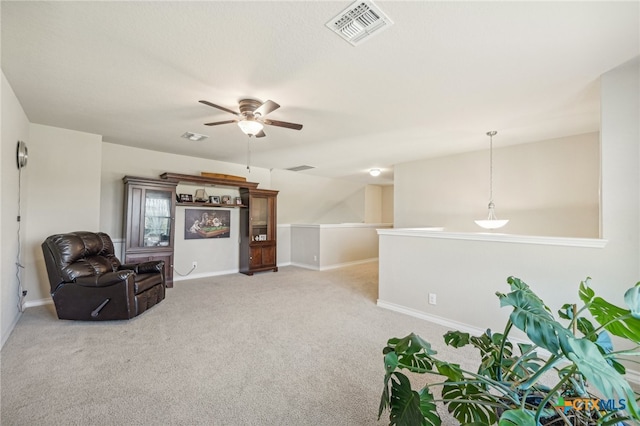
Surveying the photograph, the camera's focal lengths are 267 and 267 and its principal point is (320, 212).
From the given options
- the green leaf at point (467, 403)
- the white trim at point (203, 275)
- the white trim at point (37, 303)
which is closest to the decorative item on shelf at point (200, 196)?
the white trim at point (203, 275)

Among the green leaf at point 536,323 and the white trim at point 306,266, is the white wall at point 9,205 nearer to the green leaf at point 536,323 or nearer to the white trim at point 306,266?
the green leaf at point 536,323

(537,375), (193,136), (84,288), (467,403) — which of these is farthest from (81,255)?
(537,375)

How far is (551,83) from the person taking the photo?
8.07ft

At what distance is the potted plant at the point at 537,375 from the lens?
0.77 m

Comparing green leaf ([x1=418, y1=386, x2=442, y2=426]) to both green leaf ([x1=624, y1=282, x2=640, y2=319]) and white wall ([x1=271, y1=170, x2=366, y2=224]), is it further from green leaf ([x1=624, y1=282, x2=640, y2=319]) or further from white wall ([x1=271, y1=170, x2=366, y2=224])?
white wall ([x1=271, y1=170, x2=366, y2=224])

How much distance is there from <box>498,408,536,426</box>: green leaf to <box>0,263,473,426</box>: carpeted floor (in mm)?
1140

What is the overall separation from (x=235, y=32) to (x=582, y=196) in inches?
192

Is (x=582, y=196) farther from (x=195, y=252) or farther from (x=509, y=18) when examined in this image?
(x=195, y=252)

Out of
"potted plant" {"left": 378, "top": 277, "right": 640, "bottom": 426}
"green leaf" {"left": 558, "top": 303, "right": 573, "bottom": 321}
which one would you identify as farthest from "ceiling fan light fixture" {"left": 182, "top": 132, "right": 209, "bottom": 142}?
"green leaf" {"left": 558, "top": 303, "right": 573, "bottom": 321}

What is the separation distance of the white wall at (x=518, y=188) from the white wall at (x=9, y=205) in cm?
567

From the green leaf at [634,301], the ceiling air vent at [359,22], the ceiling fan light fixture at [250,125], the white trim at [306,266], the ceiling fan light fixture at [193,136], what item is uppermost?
the ceiling air vent at [359,22]

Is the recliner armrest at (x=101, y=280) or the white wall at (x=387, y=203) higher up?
the white wall at (x=387, y=203)

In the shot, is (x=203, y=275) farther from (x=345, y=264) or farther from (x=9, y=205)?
(x=345, y=264)

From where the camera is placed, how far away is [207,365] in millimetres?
2266
